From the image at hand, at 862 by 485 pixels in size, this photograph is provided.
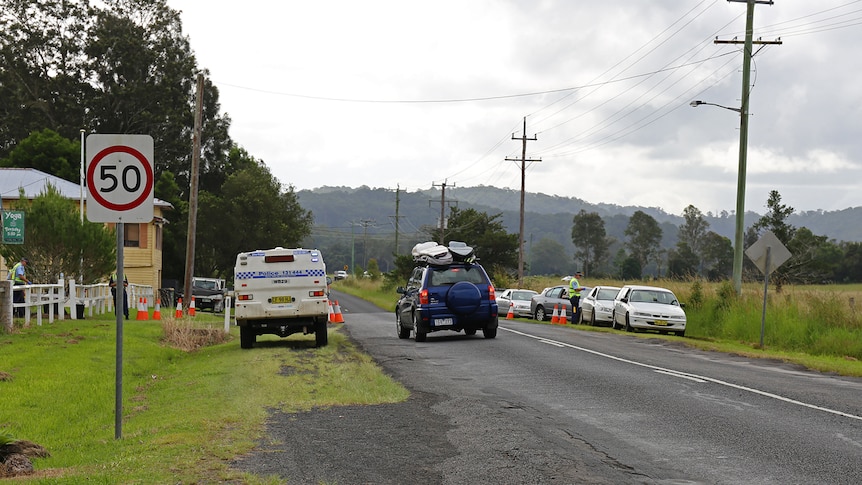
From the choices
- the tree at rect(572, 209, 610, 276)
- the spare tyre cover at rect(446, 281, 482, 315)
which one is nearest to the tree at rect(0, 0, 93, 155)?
the spare tyre cover at rect(446, 281, 482, 315)

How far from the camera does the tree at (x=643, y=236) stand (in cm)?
11962

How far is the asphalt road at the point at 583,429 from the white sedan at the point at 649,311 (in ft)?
37.0

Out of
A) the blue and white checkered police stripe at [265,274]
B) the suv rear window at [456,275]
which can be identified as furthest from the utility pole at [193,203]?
the suv rear window at [456,275]

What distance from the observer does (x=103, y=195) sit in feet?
29.8

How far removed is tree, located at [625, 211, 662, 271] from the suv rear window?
324 ft

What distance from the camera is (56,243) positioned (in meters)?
30.6

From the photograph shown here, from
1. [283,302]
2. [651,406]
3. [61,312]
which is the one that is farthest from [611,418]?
[61,312]

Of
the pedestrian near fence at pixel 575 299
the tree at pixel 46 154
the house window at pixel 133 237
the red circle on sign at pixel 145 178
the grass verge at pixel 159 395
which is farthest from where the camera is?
the tree at pixel 46 154

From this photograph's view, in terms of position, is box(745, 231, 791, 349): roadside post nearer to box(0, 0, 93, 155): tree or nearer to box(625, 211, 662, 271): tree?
box(0, 0, 93, 155): tree

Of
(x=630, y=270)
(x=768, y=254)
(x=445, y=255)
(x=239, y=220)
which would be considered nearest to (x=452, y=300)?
(x=445, y=255)

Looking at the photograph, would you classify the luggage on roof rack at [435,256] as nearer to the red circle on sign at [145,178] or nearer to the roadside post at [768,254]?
the roadside post at [768,254]

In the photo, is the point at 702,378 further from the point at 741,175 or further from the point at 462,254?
the point at 741,175

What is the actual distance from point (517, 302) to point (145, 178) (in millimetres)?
34051

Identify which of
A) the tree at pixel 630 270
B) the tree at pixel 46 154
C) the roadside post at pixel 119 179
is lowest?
the tree at pixel 630 270
